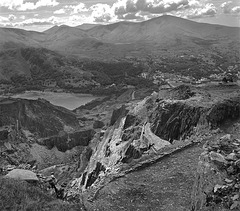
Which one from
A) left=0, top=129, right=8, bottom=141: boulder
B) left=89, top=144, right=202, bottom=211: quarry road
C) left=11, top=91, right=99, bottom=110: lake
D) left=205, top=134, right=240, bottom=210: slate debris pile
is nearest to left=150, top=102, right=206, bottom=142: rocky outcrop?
left=89, top=144, right=202, bottom=211: quarry road

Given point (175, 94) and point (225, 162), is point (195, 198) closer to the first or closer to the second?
point (225, 162)

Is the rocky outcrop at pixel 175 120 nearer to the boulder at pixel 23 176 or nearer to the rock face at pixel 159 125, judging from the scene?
the rock face at pixel 159 125

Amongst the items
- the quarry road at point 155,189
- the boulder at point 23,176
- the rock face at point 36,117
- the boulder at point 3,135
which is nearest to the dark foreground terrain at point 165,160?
the quarry road at point 155,189

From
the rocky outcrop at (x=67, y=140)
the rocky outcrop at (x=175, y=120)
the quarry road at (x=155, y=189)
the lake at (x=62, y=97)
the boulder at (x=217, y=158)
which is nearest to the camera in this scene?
the boulder at (x=217, y=158)

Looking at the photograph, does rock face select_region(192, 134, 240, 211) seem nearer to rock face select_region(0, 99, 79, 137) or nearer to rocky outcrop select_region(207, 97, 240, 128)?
rocky outcrop select_region(207, 97, 240, 128)

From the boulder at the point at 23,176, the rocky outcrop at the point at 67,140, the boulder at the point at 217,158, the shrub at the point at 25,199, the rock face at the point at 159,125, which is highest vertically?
the boulder at the point at 217,158

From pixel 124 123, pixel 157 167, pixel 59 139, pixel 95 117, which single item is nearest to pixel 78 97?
pixel 95 117
